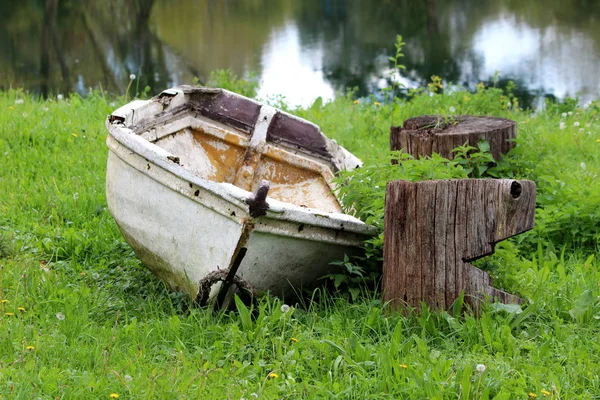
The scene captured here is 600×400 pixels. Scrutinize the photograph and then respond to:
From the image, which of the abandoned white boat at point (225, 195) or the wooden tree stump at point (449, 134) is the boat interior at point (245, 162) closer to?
the abandoned white boat at point (225, 195)

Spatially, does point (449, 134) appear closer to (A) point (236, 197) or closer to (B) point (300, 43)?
(A) point (236, 197)

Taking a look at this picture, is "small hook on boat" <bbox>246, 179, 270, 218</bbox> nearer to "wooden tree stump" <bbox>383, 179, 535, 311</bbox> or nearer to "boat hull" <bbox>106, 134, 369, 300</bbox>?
"boat hull" <bbox>106, 134, 369, 300</bbox>

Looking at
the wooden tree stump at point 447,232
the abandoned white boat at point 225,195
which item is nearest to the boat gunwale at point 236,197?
the abandoned white boat at point 225,195

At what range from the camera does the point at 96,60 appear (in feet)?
52.0

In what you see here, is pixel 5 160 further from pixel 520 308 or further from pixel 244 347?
pixel 520 308

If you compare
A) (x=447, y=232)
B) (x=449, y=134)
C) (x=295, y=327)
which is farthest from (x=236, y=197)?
(x=449, y=134)

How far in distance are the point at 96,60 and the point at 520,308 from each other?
13.4 meters

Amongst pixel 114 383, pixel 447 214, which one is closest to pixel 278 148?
pixel 447 214

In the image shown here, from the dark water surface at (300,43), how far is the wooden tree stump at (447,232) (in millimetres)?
8088

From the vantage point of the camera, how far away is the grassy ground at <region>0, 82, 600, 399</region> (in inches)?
131

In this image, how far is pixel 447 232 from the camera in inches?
151

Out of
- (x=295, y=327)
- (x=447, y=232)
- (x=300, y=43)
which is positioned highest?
(x=447, y=232)

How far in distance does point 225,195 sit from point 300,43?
1349cm

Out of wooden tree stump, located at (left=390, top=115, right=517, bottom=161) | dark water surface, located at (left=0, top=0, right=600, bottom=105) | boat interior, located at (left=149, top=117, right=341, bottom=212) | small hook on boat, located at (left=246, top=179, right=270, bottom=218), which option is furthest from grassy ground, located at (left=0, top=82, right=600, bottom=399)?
dark water surface, located at (left=0, top=0, right=600, bottom=105)
